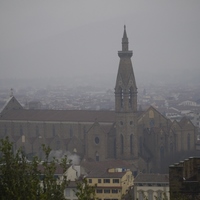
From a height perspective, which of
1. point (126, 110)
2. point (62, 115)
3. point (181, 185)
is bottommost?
point (181, 185)

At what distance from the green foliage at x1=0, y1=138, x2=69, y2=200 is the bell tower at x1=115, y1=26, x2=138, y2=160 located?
149 ft

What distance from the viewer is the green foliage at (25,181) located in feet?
55.2

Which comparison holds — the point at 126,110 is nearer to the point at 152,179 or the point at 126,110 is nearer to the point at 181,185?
the point at 152,179

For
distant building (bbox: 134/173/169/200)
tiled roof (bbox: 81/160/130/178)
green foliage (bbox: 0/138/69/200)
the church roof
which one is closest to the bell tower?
the church roof

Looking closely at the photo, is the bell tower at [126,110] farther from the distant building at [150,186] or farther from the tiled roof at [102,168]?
the distant building at [150,186]

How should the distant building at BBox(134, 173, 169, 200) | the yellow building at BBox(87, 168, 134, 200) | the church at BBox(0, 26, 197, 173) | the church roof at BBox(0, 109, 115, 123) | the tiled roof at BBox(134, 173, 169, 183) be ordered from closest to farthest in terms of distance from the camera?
the distant building at BBox(134, 173, 169, 200)
the tiled roof at BBox(134, 173, 169, 183)
the yellow building at BBox(87, 168, 134, 200)
the church at BBox(0, 26, 197, 173)
the church roof at BBox(0, 109, 115, 123)

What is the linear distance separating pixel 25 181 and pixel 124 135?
47.1m

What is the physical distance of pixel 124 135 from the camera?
212 ft

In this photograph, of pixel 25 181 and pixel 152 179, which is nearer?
pixel 25 181

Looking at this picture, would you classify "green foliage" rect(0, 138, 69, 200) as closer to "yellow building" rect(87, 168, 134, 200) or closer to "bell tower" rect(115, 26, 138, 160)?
"yellow building" rect(87, 168, 134, 200)

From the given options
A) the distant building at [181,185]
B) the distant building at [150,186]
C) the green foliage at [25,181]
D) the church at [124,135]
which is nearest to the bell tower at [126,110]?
the church at [124,135]

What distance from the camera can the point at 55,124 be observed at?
7162cm

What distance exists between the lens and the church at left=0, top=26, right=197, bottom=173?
6431 cm

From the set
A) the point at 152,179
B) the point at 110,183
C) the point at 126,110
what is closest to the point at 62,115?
the point at 126,110
